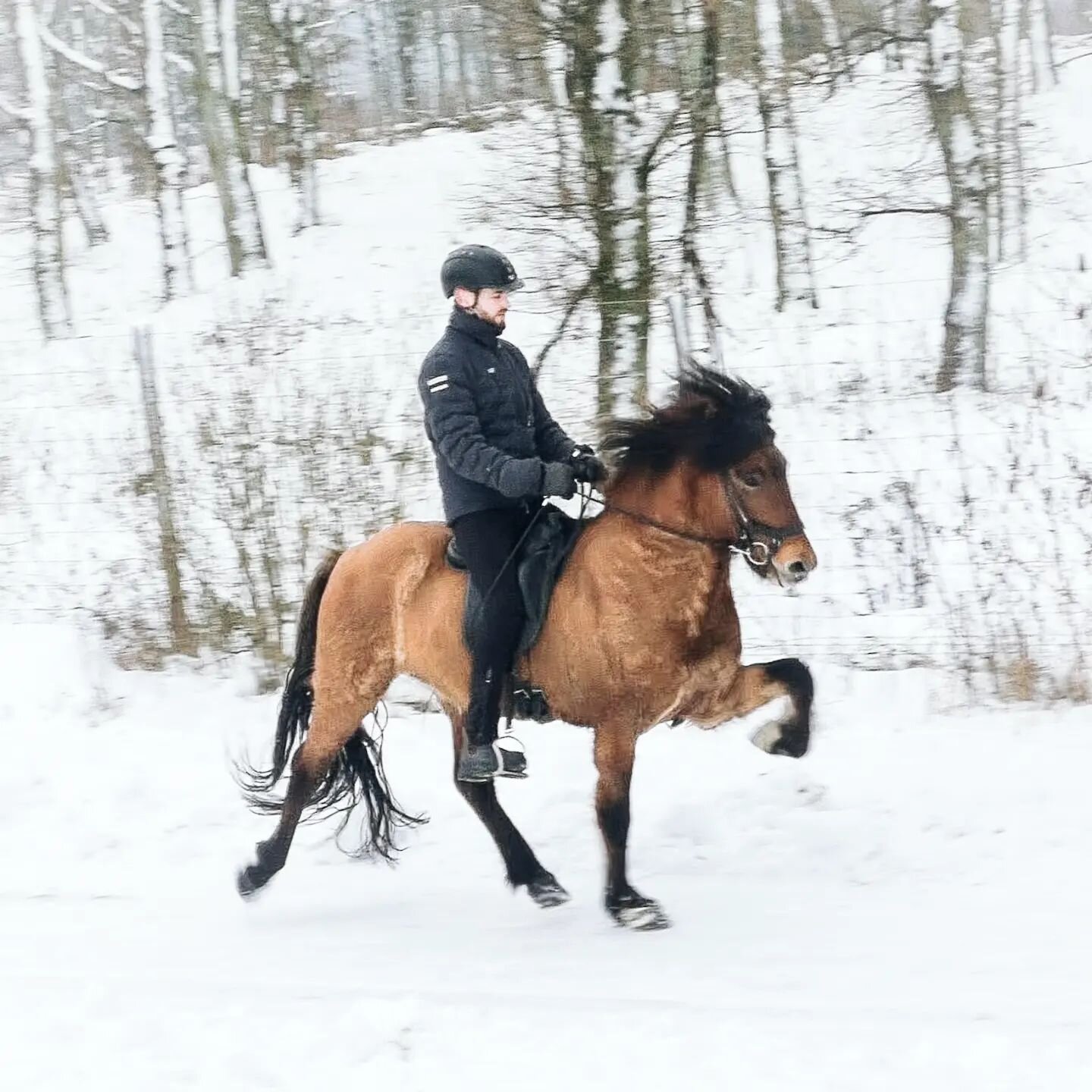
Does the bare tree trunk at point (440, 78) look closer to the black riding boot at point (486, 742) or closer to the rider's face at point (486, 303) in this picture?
the rider's face at point (486, 303)

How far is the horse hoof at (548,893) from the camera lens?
5348mm

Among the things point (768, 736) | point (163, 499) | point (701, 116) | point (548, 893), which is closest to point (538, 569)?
point (768, 736)

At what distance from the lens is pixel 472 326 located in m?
5.28

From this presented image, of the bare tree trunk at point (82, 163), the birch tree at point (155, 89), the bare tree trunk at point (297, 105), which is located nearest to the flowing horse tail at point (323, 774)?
the birch tree at point (155, 89)

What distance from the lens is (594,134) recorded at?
28.7 ft

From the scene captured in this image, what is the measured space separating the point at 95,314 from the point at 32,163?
5.92m

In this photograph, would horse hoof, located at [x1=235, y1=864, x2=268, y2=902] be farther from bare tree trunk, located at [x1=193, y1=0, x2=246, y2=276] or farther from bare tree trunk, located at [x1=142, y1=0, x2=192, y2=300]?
bare tree trunk, located at [x1=193, y1=0, x2=246, y2=276]

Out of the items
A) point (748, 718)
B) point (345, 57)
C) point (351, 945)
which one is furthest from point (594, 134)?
point (345, 57)

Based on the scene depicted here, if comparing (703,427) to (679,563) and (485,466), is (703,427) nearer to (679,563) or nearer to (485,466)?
(679,563)

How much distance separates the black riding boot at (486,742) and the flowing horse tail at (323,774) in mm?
939

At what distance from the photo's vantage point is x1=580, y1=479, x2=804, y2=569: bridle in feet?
15.7

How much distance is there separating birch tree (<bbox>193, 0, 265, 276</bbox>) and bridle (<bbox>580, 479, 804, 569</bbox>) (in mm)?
18753

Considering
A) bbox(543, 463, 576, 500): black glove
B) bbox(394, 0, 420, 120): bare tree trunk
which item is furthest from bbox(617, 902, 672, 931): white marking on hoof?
bbox(394, 0, 420, 120): bare tree trunk

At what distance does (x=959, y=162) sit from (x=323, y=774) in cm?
1097
